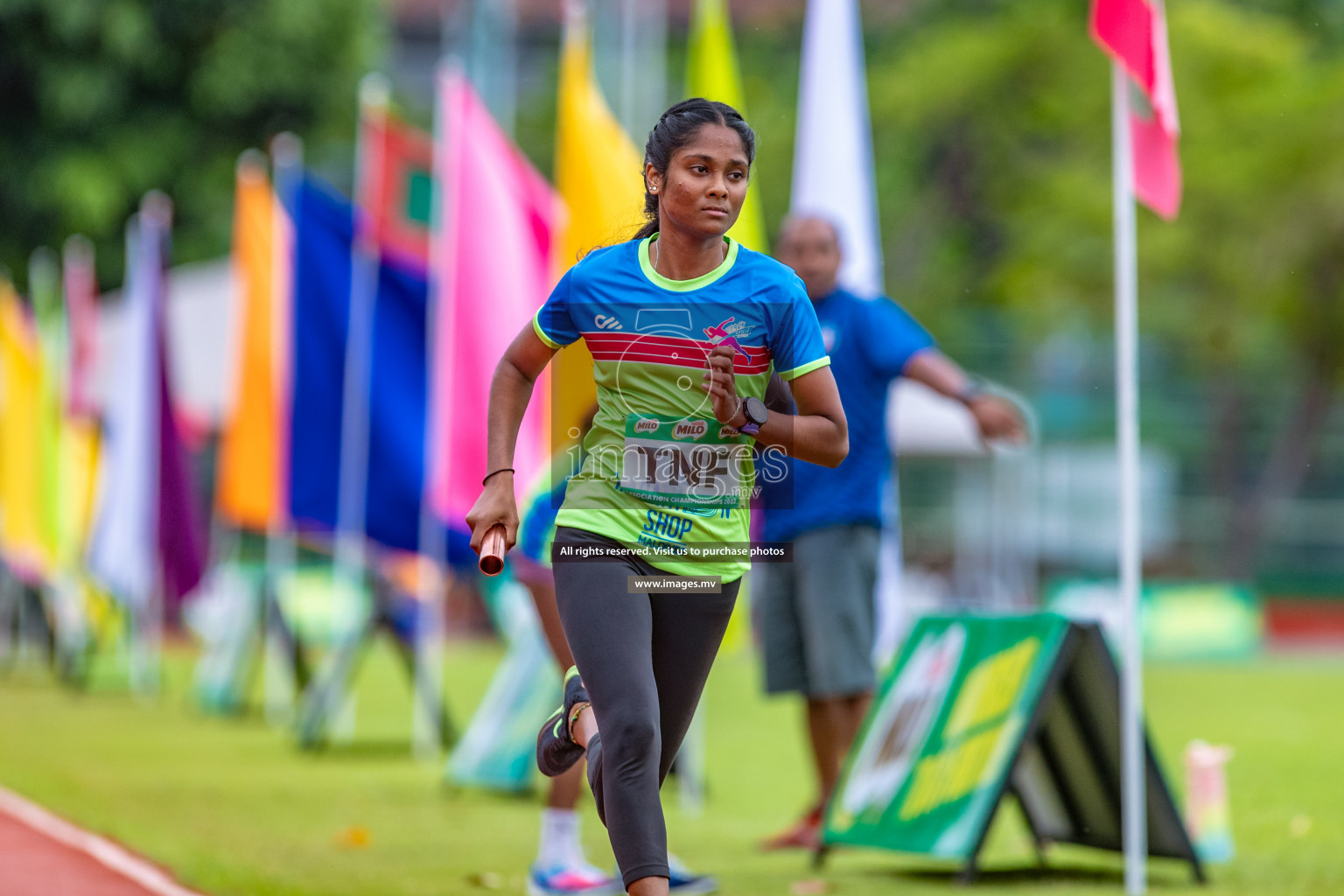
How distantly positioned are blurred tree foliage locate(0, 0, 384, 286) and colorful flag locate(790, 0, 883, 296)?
17190 millimetres

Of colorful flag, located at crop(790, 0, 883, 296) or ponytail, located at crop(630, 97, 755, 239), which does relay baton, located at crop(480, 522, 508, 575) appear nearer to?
ponytail, located at crop(630, 97, 755, 239)

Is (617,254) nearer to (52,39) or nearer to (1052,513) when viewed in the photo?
(52,39)

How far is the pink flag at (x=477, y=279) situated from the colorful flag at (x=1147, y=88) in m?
4.09

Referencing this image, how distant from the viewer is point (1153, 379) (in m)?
36.5

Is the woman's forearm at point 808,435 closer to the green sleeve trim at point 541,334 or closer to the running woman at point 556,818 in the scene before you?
A: the green sleeve trim at point 541,334

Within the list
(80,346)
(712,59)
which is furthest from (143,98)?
(712,59)

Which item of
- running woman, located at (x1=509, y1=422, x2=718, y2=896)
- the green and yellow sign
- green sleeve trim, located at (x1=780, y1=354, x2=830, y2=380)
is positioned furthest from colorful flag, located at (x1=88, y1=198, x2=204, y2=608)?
green sleeve trim, located at (x1=780, y1=354, x2=830, y2=380)

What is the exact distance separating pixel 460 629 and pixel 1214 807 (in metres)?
27.0

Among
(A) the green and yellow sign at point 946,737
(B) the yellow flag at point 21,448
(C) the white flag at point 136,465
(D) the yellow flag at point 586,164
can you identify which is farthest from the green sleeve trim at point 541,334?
(B) the yellow flag at point 21,448

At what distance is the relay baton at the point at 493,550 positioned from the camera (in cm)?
416

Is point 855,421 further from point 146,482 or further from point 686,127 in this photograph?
point 146,482

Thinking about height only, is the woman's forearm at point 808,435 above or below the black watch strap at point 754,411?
below

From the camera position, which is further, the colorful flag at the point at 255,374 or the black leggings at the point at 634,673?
the colorful flag at the point at 255,374

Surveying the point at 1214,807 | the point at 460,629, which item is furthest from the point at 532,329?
the point at 460,629
